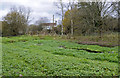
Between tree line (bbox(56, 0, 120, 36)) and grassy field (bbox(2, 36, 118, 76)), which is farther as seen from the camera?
tree line (bbox(56, 0, 120, 36))

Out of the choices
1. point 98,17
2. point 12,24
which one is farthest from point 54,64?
point 12,24

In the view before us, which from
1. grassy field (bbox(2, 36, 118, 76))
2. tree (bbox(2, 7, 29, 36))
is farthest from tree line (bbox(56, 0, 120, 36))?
tree (bbox(2, 7, 29, 36))

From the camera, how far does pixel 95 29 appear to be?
1739cm

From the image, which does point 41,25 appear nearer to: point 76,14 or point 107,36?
point 76,14

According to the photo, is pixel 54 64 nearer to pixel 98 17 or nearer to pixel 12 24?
pixel 98 17

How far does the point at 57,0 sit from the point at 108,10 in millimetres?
13055

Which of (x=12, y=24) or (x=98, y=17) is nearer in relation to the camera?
(x=98, y=17)

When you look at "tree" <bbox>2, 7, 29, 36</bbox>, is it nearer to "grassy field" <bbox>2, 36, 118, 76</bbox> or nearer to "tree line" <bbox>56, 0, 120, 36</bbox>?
"tree line" <bbox>56, 0, 120, 36</bbox>

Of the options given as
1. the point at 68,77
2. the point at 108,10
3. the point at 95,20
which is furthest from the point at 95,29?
the point at 68,77

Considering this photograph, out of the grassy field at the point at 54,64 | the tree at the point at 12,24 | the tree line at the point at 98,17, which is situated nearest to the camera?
the grassy field at the point at 54,64

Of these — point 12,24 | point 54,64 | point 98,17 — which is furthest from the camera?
point 12,24

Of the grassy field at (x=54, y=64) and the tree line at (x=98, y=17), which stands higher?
the tree line at (x=98, y=17)

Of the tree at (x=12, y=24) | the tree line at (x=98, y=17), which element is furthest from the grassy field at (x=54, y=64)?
the tree at (x=12, y=24)

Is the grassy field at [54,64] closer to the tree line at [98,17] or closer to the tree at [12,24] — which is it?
the tree line at [98,17]
